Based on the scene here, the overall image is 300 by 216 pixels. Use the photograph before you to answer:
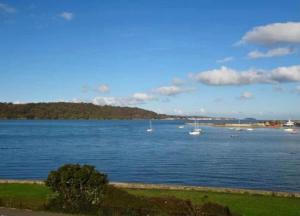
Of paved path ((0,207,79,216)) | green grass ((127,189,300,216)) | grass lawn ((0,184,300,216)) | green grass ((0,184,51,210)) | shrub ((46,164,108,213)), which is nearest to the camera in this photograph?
paved path ((0,207,79,216))

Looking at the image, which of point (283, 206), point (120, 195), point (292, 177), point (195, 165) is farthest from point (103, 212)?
point (195, 165)

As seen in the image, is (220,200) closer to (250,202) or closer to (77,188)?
(250,202)

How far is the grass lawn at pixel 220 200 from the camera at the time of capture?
84.7ft

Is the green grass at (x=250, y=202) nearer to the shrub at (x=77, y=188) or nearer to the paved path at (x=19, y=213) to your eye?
the shrub at (x=77, y=188)

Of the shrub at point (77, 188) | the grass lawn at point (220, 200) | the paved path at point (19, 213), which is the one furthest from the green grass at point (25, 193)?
the paved path at point (19, 213)

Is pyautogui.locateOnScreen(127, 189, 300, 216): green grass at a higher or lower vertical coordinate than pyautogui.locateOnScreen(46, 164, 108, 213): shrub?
lower

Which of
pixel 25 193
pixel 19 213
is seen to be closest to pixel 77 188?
pixel 19 213

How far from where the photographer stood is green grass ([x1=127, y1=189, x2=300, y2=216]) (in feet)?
87.1

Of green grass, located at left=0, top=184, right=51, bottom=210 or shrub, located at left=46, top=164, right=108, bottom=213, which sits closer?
shrub, located at left=46, top=164, right=108, bottom=213

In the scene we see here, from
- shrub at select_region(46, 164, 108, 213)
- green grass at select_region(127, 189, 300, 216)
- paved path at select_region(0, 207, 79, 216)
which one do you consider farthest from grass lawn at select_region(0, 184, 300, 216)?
shrub at select_region(46, 164, 108, 213)

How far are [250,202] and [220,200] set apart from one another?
1.96 metres

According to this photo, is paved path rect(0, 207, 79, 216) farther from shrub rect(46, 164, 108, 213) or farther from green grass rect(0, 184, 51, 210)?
green grass rect(0, 184, 51, 210)

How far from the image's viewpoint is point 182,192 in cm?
3378

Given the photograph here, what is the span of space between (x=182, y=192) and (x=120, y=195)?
9.87 m
